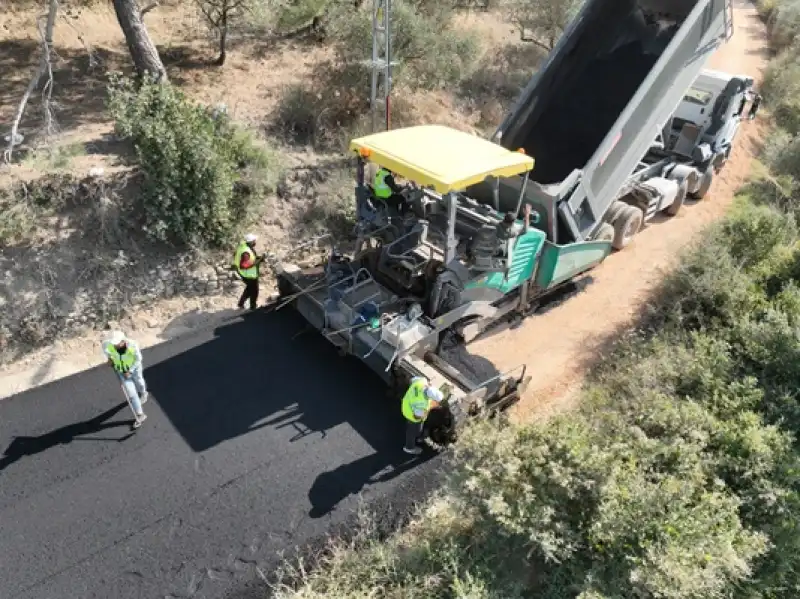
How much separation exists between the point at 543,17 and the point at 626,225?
7638 mm

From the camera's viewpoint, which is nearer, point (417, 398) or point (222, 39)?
point (417, 398)

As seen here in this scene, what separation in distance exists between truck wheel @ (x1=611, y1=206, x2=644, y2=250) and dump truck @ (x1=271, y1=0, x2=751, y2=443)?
0.03m

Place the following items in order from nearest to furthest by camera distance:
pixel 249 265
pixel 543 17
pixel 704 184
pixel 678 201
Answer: pixel 249 265 < pixel 678 201 < pixel 704 184 < pixel 543 17

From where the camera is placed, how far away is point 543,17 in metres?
15.0

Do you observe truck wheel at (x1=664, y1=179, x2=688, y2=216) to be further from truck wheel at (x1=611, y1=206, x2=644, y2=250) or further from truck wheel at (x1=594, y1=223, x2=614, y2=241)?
truck wheel at (x1=594, y1=223, x2=614, y2=241)

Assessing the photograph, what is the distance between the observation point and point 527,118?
8.97 meters

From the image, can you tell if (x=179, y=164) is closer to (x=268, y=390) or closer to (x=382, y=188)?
(x=382, y=188)

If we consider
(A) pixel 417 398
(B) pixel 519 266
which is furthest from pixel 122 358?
(B) pixel 519 266

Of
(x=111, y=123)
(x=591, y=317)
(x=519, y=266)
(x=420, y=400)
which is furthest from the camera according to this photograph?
(x=111, y=123)

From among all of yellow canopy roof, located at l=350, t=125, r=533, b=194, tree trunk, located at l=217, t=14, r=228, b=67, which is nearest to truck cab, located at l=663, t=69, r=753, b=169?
yellow canopy roof, located at l=350, t=125, r=533, b=194

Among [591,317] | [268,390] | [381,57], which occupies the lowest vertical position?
[268,390]

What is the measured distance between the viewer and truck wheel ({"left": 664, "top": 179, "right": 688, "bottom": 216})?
34.7ft

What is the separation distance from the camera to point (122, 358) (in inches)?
245

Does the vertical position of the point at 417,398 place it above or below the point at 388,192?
below
